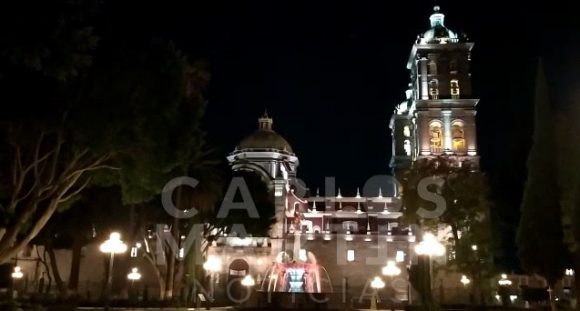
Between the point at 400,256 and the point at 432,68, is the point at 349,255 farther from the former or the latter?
the point at 432,68

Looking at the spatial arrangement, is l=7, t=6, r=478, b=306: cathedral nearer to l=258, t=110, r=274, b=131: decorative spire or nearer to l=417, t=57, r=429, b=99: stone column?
l=417, t=57, r=429, b=99: stone column

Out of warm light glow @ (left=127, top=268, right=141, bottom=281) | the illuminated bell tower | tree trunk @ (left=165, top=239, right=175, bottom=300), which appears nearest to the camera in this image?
tree trunk @ (left=165, top=239, right=175, bottom=300)

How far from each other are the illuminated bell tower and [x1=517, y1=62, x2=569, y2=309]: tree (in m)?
29.8

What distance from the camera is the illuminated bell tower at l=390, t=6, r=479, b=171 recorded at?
63.2 m

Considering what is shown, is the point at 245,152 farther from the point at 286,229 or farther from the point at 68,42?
the point at 68,42

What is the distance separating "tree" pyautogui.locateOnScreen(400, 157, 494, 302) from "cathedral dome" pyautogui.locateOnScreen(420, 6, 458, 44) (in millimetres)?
25557

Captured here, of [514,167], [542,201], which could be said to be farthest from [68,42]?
[514,167]

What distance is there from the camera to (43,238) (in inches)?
1641

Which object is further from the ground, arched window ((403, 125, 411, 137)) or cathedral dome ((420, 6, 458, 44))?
cathedral dome ((420, 6, 458, 44))

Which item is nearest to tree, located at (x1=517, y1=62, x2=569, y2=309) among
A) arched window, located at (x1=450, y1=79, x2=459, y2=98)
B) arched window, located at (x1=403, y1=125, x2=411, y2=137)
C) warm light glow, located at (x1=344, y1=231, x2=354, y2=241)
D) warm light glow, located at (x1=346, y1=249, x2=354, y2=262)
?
arched window, located at (x1=450, y1=79, x2=459, y2=98)

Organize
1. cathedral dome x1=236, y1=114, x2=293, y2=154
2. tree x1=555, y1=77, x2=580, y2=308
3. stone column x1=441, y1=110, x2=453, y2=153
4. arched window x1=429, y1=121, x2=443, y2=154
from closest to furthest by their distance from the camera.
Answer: tree x1=555, y1=77, x2=580, y2=308 → stone column x1=441, y1=110, x2=453, y2=153 → arched window x1=429, y1=121, x2=443, y2=154 → cathedral dome x1=236, y1=114, x2=293, y2=154

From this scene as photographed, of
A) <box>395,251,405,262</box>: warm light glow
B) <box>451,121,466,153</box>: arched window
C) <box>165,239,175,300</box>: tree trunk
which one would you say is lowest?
<box>165,239,175,300</box>: tree trunk

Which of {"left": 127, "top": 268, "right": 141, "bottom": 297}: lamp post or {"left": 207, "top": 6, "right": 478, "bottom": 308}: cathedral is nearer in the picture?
{"left": 127, "top": 268, "right": 141, "bottom": 297}: lamp post

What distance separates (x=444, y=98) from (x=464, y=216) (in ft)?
80.7
